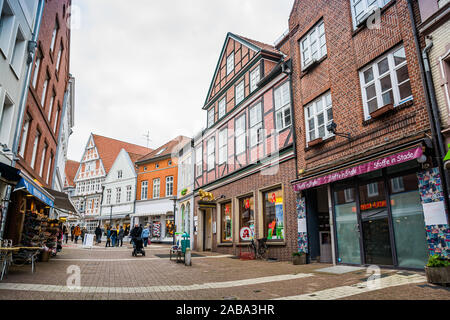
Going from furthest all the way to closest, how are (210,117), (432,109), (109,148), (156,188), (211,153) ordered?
(109,148)
(156,188)
(210,117)
(211,153)
(432,109)

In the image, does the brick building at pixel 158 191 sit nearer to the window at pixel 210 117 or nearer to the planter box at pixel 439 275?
the window at pixel 210 117

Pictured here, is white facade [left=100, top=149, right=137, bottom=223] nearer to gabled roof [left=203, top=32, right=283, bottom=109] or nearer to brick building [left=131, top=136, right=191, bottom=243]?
brick building [left=131, top=136, right=191, bottom=243]

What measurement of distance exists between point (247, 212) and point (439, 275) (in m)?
10.2

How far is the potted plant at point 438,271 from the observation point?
5.89 m

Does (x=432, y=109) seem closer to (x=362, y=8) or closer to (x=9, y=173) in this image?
(x=362, y=8)

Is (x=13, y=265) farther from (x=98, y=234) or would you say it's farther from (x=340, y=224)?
(x=98, y=234)

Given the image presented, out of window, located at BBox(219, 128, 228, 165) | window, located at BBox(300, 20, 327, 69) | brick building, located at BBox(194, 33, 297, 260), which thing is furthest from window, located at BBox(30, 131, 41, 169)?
window, located at BBox(300, 20, 327, 69)

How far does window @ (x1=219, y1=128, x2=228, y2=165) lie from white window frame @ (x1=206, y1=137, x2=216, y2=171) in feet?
3.42

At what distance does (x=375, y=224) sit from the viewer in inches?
345

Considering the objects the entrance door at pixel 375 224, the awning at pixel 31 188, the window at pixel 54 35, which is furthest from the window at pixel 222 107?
the entrance door at pixel 375 224

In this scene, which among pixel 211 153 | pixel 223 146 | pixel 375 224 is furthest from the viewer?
pixel 211 153

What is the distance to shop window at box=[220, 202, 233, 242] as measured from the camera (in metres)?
17.2

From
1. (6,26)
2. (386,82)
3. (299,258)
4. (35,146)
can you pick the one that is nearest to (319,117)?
(386,82)
